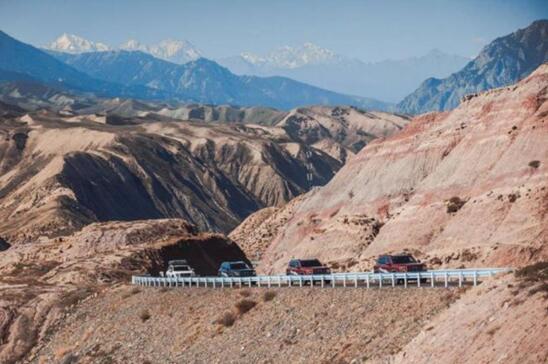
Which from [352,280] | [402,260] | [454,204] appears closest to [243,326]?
[352,280]

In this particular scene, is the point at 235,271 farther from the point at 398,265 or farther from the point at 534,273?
the point at 534,273

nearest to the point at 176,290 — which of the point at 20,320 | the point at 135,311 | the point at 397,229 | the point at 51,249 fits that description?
the point at 135,311

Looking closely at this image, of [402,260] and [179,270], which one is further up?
[402,260]

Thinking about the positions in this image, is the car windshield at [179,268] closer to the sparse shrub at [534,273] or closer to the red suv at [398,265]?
the red suv at [398,265]

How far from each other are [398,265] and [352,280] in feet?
8.72

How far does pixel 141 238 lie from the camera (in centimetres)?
8750

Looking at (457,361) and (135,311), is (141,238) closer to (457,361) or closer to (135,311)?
(135,311)

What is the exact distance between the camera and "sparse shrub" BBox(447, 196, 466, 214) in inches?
2813

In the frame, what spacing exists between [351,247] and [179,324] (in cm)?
3593

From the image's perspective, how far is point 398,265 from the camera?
4572cm

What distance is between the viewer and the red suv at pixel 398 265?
4534 centimetres

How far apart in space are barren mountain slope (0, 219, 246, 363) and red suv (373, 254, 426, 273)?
73.9 feet

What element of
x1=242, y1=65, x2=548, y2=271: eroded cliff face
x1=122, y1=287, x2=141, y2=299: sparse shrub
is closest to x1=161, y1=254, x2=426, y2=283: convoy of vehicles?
x1=122, y1=287, x2=141, y2=299: sparse shrub

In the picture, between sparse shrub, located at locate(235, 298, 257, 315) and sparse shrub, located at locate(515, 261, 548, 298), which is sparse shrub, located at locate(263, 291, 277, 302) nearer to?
sparse shrub, located at locate(235, 298, 257, 315)
